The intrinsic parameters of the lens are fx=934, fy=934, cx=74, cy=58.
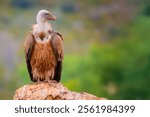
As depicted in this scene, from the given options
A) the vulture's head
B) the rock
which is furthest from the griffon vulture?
the rock

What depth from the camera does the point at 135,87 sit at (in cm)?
1825

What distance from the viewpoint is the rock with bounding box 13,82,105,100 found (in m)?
9.61

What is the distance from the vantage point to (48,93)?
9.63 meters

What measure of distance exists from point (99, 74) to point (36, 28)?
8772 millimetres

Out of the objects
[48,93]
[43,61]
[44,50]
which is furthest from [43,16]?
[48,93]

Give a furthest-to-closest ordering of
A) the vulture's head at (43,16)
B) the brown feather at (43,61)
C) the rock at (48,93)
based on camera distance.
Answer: the brown feather at (43,61) < the vulture's head at (43,16) < the rock at (48,93)

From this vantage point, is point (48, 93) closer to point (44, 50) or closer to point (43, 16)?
point (44, 50)

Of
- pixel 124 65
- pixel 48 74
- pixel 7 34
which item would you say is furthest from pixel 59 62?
pixel 124 65

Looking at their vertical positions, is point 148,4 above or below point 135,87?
above

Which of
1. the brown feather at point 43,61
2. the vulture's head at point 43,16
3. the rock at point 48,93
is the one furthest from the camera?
the brown feather at point 43,61

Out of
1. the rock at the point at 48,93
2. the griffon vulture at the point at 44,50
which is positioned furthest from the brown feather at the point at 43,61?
the rock at the point at 48,93

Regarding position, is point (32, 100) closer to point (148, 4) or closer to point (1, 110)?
point (1, 110)

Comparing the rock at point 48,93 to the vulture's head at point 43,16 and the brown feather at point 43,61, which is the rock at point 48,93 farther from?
the vulture's head at point 43,16

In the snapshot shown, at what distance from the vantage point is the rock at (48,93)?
9609mm
